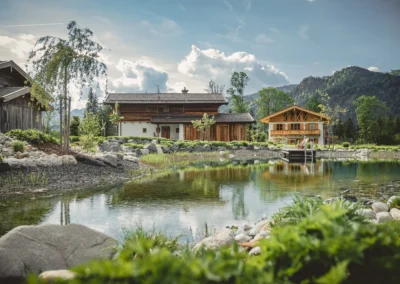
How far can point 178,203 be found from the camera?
10.3m

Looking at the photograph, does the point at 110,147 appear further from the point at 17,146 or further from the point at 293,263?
the point at 293,263

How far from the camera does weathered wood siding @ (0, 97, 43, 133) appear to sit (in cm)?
2178

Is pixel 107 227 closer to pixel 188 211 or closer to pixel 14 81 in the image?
pixel 188 211

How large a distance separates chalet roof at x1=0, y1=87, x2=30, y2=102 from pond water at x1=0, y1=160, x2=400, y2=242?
12.0m

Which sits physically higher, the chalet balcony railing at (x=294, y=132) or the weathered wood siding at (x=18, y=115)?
the weathered wood siding at (x=18, y=115)

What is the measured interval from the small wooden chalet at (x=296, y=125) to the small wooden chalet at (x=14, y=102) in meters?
31.8

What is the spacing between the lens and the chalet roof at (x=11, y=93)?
69.2ft

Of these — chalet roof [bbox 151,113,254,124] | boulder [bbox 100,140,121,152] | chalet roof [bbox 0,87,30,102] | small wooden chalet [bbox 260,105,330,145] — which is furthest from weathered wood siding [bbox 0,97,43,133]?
small wooden chalet [bbox 260,105,330,145]

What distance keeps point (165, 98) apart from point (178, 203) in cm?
3699

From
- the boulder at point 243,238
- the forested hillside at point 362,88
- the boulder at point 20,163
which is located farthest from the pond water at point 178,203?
the forested hillside at point 362,88

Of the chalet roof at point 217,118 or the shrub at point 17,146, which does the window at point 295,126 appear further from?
the shrub at point 17,146

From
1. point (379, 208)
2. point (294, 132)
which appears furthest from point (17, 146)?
point (294, 132)

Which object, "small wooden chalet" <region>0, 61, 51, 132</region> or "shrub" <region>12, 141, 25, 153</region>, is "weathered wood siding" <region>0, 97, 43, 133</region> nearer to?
"small wooden chalet" <region>0, 61, 51, 132</region>

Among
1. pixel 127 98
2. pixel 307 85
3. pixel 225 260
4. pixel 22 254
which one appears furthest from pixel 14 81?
pixel 307 85
